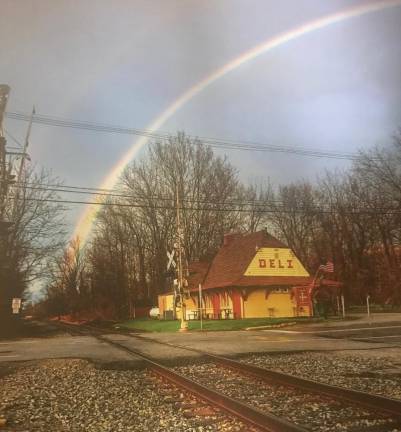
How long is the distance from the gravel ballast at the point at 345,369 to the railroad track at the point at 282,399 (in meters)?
0.84

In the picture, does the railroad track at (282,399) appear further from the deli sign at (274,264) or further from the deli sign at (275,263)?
the deli sign at (275,263)

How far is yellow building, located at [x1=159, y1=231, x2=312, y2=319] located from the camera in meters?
39.4

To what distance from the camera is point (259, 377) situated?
10.9 m

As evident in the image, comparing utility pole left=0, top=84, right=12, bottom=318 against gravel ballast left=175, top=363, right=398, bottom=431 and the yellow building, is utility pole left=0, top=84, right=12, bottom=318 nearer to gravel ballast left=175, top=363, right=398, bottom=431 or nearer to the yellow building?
the yellow building

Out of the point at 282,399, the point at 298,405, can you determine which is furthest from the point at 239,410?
the point at 282,399

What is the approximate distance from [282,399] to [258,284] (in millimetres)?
31241

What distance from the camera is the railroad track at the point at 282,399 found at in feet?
21.1

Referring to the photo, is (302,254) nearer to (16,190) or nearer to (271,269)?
(271,269)

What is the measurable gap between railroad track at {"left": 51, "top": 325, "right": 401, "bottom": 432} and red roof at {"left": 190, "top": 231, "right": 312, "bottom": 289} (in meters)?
27.9

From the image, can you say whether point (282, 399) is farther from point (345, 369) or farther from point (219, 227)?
point (219, 227)

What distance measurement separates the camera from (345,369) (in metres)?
11.9

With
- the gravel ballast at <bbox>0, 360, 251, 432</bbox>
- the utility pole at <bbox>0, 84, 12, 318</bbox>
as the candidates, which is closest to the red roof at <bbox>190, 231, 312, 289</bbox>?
the utility pole at <bbox>0, 84, 12, 318</bbox>

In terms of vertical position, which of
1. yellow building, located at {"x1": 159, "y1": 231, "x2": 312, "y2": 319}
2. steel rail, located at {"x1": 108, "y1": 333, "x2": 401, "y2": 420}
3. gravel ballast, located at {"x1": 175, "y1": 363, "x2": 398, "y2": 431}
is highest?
yellow building, located at {"x1": 159, "y1": 231, "x2": 312, "y2": 319}

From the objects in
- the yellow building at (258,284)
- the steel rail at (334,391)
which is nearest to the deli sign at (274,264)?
the yellow building at (258,284)
